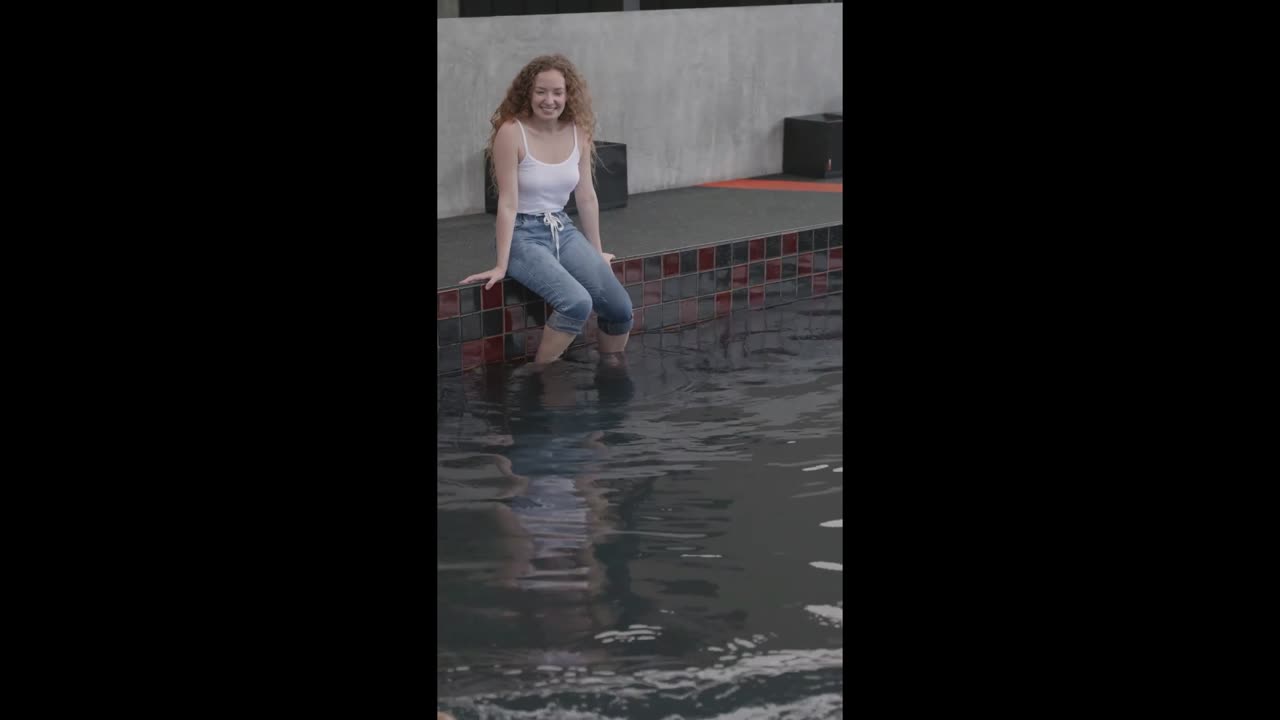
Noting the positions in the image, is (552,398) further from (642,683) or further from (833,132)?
(833,132)

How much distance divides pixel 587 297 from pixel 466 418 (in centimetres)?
84

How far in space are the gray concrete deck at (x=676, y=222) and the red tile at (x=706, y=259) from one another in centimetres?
5

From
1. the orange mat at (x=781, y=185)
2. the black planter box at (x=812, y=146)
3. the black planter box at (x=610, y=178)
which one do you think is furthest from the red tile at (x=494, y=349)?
the black planter box at (x=812, y=146)

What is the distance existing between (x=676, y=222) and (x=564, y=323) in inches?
60.2

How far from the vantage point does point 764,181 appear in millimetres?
7816

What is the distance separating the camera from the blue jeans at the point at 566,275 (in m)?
5.12

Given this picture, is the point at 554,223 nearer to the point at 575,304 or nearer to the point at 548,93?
the point at 575,304

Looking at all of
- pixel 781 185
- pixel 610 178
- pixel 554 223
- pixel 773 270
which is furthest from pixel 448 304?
pixel 781 185

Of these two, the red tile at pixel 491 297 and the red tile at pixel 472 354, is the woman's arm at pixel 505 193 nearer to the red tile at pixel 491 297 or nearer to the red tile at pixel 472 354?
the red tile at pixel 491 297

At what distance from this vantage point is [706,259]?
5.88m

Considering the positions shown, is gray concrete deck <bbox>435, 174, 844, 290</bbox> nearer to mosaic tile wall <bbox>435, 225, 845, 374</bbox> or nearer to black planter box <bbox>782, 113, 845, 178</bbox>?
mosaic tile wall <bbox>435, 225, 845, 374</bbox>

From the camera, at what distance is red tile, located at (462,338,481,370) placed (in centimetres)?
510

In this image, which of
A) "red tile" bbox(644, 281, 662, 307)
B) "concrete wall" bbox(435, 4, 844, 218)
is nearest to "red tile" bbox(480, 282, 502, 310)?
"red tile" bbox(644, 281, 662, 307)

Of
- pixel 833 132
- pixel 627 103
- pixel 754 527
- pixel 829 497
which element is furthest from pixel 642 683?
pixel 833 132
